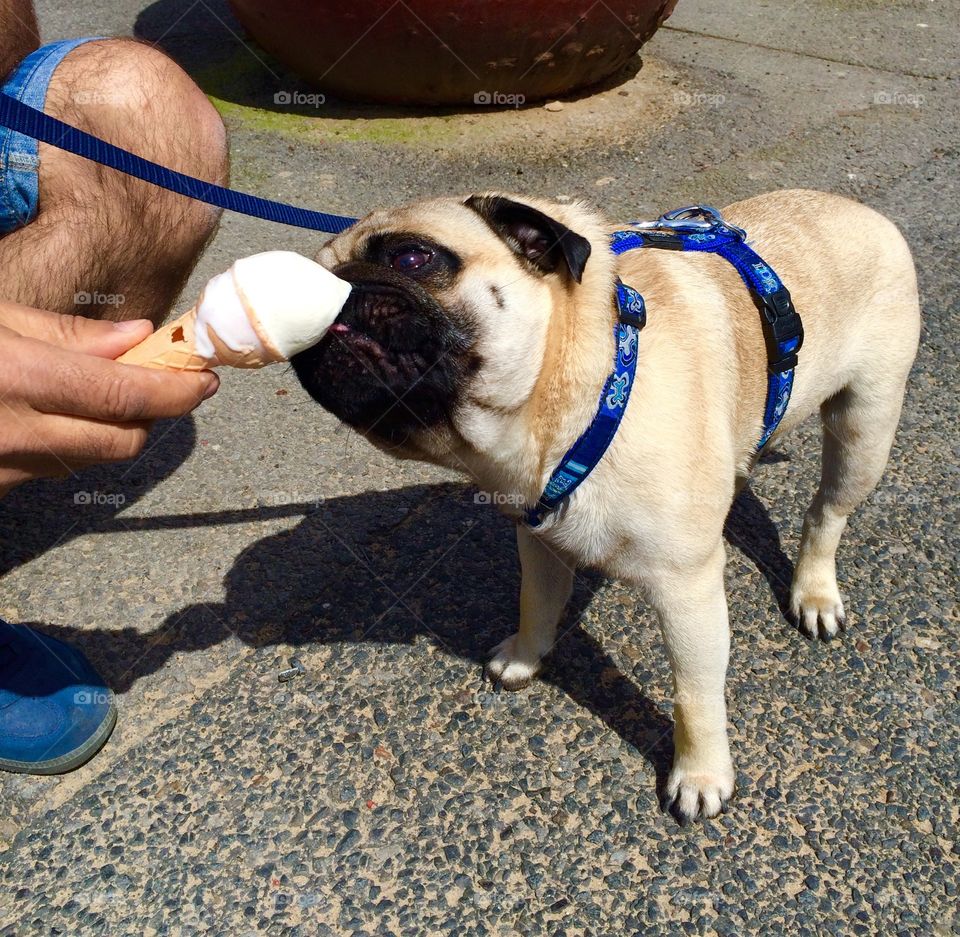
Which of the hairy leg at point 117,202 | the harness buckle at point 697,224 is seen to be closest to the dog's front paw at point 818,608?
the harness buckle at point 697,224

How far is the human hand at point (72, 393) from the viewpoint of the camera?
1.93 m

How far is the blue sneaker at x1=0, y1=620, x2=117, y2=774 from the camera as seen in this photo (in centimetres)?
270

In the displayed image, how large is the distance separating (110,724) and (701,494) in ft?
6.42

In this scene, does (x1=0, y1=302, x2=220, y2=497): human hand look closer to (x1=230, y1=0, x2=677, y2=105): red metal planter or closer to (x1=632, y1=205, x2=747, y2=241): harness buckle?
(x1=632, y1=205, x2=747, y2=241): harness buckle

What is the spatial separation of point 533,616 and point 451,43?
4.71 meters

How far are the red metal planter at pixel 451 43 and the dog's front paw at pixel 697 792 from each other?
5223mm

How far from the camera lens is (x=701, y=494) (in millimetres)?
2359

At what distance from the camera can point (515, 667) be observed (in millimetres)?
3025

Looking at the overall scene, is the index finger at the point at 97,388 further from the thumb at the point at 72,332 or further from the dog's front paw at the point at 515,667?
the dog's front paw at the point at 515,667

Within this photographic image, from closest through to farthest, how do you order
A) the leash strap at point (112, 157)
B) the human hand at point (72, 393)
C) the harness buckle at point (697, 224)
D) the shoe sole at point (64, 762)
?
1. the human hand at point (72, 393)
2. the leash strap at point (112, 157)
3. the shoe sole at point (64, 762)
4. the harness buckle at point (697, 224)

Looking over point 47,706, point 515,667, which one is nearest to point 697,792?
point 515,667

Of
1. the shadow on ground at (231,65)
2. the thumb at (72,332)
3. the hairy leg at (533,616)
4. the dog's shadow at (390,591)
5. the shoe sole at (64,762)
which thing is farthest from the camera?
the shadow on ground at (231,65)

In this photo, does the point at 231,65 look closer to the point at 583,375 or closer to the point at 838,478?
the point at 838,478

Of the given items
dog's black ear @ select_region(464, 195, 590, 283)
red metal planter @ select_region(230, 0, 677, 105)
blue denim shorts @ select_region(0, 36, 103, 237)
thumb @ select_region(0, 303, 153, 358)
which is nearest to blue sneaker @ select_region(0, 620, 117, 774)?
thumb @ select_region(0, 303, 153, 358)
